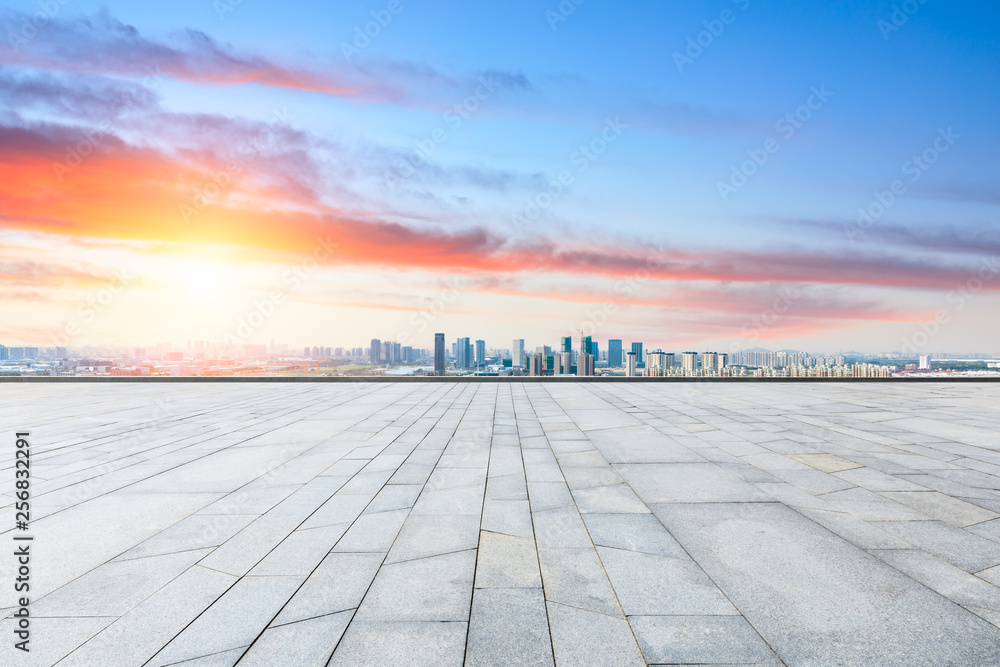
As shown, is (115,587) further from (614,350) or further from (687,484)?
(614,350)

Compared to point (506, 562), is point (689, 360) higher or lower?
higher

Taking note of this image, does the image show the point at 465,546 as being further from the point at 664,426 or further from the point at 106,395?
the point at 106,395

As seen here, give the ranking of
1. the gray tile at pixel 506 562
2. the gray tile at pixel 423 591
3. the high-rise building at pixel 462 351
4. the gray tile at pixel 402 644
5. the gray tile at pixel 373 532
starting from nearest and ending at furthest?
1. the gray tile at pixel 402 644
2. the gray tile at pixel 423 591
3. the gray tile at pixel 506 562
4. the gray tile at pixel 373 532
5. the high-rise building at pixel 462 351

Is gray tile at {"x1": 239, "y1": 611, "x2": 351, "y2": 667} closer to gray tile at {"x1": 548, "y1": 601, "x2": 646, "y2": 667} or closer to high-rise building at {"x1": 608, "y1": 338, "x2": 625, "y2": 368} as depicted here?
gray tile at {"x1": 548, "y1": 601, "x2": 646, "y2": 667}

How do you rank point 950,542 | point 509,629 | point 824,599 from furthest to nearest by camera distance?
point 950,542, point 824,599, point 509,629

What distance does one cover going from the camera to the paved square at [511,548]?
9.30 feet

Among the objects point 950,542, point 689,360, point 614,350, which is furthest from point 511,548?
point 614,350

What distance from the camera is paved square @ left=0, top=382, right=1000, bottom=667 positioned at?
9.30 feet

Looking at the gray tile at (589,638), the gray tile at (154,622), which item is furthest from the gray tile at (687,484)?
the gray tile at (154,622)

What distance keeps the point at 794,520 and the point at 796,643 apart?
2.31m

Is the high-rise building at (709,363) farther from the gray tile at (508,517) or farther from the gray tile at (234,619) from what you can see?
the gray tile at (234,619)

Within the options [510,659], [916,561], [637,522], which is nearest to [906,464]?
[916,561]

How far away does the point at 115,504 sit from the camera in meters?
5.29

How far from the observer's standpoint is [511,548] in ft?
13.4
